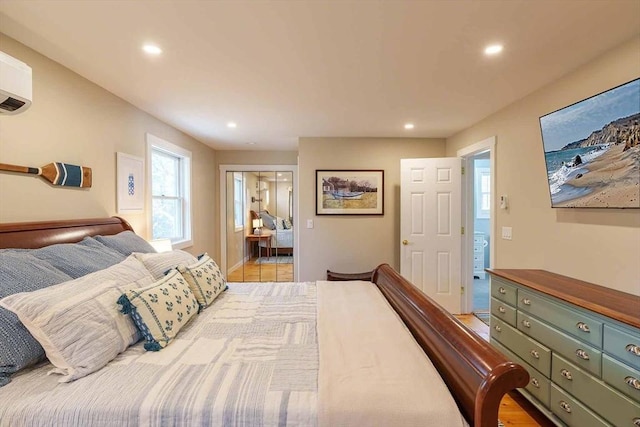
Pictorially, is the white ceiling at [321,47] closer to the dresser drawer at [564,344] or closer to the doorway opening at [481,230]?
the dresser drawer at [564,344]

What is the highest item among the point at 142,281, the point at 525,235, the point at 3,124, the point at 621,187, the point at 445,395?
the point at 3,124

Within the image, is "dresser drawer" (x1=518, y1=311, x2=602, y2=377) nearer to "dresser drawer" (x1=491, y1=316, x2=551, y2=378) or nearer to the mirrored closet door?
"dresser drawer" (x1=491, y1=316, x2=551, y2=378)

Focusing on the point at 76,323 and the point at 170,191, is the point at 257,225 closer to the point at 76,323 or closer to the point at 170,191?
the point at 170,191

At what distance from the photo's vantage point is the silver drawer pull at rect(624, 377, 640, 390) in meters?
1.33

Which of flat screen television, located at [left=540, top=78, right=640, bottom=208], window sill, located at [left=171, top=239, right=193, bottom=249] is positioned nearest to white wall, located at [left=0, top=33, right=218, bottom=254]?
window sill, located at [left=171, top=239, right=193, bottom=249]

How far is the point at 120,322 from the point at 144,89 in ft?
6.40

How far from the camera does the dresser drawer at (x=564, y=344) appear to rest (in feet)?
5.05

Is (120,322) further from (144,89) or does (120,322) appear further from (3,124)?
(144,89)

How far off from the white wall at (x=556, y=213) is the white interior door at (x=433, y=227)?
2.38 feet

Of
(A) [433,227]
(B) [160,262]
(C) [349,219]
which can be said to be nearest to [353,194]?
(C) [349,219]

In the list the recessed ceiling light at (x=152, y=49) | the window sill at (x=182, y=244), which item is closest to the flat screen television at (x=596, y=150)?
the recessed ceiling light at (x=152, y=49)

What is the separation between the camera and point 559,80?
2238 mm

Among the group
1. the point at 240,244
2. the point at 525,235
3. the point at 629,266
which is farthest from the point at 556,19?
the point at 240,244

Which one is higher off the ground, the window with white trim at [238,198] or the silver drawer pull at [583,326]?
the window with white trim at [238,198]
